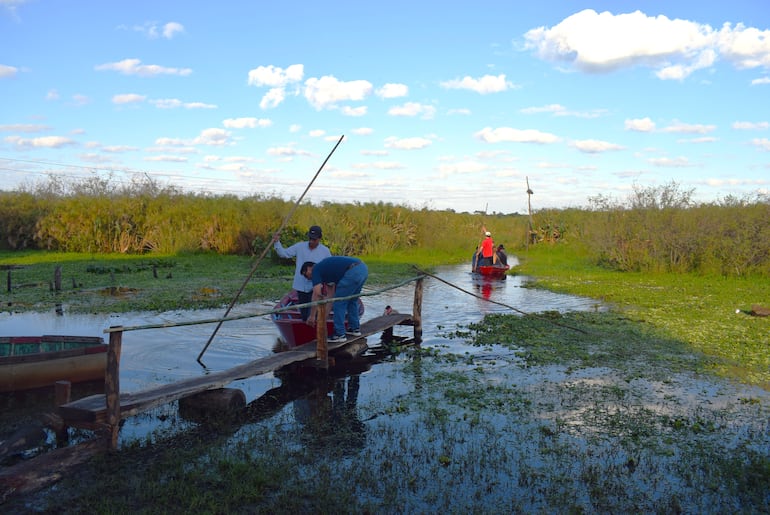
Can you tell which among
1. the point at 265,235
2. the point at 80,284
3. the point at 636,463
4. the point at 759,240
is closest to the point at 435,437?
the point at 636,463

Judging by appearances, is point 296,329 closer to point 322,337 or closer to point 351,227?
point 322,337

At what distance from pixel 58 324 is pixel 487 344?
880 cm

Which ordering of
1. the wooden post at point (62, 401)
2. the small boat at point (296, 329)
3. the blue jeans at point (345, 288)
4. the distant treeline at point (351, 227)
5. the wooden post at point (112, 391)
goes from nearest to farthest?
1. the wooden post at point (112, 391)
2. the wooden post at point (62, 401)
3. the blue jeans at point (345, 288)
4. the small boat at point (296, 329)
5. the distant treeline at point (351, 227)

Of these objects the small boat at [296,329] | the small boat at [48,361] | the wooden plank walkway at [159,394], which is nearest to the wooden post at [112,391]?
the wooden plank walkway at [159,394]

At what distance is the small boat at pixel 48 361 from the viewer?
8094 mm

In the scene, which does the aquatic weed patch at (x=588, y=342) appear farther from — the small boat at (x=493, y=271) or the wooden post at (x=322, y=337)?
the small boat at (x=493, y=271)

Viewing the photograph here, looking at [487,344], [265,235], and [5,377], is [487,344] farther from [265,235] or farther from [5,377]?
[265,235]

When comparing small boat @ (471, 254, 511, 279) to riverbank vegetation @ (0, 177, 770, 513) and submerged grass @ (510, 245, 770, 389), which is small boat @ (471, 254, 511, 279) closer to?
submerged grass @ (510, 245, 770, 389)

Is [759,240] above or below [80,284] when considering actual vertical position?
above

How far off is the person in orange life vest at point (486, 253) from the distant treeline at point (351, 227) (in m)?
5.15

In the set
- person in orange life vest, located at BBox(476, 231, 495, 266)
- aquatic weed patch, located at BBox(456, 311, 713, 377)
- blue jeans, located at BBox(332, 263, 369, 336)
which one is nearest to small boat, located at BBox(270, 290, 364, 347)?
blue jeans, located at BBox(332, 263, 369, 336)

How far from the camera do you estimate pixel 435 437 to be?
22.5 feet

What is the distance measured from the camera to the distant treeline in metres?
22.5

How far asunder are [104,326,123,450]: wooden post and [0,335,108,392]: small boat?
218 cm
